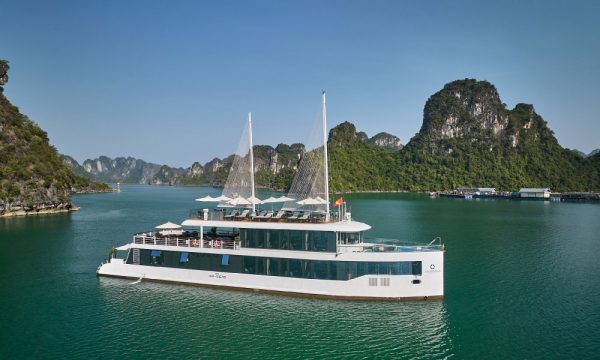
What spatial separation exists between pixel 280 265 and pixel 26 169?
257 ft

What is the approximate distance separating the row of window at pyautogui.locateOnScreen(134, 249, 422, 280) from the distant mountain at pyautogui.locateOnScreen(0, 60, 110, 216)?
65.6 meters

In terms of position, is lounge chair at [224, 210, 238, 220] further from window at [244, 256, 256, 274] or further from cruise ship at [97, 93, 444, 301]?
window at [244, 256, 256, 274]

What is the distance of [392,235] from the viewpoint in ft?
171

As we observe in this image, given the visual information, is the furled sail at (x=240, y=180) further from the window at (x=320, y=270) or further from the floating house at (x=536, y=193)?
the floating house at (x=536, y=193)

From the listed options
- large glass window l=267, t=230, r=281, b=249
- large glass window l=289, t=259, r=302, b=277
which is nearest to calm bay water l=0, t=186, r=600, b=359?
large glass window l=289, t=259, r=302, b=277

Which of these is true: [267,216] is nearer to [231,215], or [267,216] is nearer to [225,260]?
[231,215]

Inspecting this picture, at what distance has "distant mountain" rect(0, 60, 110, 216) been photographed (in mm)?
A: 79562

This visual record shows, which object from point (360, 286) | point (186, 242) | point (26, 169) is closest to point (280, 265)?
point (360, 286)

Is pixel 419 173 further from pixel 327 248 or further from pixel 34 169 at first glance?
pixel 327 248

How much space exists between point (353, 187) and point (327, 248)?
536 ft

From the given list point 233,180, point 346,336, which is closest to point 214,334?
point 346,336

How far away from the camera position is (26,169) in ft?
275

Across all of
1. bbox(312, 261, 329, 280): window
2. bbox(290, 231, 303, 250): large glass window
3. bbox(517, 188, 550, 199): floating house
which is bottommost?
bbox(312, 261, 329, 280): window

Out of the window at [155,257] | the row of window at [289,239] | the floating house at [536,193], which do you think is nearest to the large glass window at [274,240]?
the row of window at [289,239]
